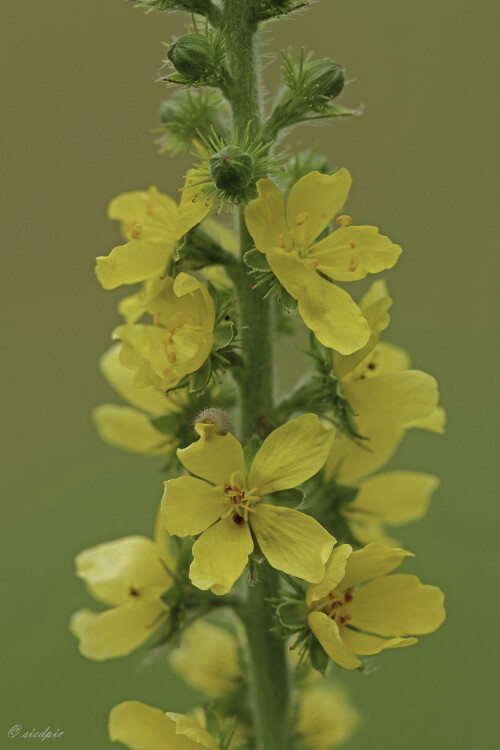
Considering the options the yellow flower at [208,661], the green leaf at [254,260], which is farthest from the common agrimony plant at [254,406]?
the yellow flower at [208,661]

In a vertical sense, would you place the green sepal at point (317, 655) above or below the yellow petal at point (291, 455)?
below

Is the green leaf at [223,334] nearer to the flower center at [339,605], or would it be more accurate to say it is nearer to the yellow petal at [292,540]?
the yellow petal at [292,540]

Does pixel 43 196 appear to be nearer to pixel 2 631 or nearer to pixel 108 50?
pixel 108 50

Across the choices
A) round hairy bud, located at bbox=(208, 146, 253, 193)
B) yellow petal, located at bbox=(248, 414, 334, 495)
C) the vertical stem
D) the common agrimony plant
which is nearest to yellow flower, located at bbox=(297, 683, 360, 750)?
the common agrimony plant

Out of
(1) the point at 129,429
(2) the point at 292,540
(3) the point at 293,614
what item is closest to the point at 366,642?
(3) the point at 293,614

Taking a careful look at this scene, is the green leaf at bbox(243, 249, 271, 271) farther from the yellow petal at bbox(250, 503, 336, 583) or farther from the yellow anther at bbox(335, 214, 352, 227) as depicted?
the yellow petal at bbox(250, 503, 336, 583)
